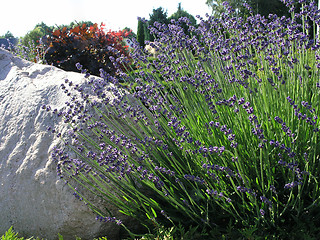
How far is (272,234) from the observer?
242 cm

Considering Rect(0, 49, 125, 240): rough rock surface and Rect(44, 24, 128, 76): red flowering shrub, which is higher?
Rect(44, 24, 128, 76): red flowering shrub

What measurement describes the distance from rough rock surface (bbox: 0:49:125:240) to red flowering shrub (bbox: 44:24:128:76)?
2.78 metres

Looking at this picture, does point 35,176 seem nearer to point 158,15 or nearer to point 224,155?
point 224,155

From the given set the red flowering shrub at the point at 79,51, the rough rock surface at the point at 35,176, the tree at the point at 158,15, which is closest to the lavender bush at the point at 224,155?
the rough rock surface at the point at 35,176

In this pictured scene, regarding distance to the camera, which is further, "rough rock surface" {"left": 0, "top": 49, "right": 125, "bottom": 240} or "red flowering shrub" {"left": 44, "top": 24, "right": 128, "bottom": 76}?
"red flowering shrub" {"left": 44, "top": 24, "right": 128, "bottom": 76}

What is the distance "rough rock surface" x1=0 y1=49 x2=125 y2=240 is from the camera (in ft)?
9.25

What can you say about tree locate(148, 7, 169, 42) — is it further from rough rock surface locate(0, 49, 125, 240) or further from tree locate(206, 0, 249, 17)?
rough rock surface locate(0, 49, 125, 240)

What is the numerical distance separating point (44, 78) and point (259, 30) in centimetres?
247

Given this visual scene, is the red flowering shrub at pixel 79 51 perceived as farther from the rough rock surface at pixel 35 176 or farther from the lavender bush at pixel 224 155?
the lavender bush at pixel 224 155

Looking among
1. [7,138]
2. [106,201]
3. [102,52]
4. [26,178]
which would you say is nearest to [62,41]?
[102,52]

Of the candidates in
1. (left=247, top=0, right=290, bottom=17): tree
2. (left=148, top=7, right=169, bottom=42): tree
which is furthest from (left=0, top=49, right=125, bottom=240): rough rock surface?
(left=247, top=0, right=290, bottom=17): tree

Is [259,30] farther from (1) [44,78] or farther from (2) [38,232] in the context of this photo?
(2) [38,232]

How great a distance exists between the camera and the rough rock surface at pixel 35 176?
111 inches

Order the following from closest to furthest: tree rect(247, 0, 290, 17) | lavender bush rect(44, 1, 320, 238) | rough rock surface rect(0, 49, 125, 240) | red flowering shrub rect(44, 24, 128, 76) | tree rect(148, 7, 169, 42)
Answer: lavender bush rect(44, 1, 320, 238)
rough rock surface rect(0, 49, 125, 240)
red flowering shrub rect(44, 24, 128, 76)
tree rect(148, 7, 169, 42)
tree rect(247, 0, 290, 17)
